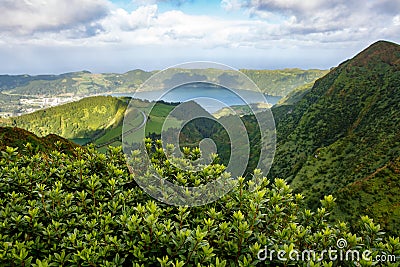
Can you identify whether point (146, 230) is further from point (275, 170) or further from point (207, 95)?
point (275, 170)

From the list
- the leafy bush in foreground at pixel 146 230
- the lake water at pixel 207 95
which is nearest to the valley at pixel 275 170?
the leafy bush in foreground at pixel 146 230

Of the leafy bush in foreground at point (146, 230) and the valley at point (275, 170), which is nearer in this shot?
the leafy bush in foreground at point (146, 230)

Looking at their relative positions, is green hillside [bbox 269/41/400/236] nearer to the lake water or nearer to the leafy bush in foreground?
the lake water

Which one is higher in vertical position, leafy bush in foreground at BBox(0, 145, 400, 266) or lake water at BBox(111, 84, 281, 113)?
lake water at BBox(111, 84, 281, 113)

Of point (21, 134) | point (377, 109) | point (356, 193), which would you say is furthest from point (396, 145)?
→ point (21, 134)

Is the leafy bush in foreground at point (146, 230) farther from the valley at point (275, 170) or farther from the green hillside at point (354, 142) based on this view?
the green hillside at point (354, 142)

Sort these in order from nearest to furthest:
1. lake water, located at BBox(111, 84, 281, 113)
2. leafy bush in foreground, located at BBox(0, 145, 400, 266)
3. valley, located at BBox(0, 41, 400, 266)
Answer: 1. leafy bush in foreground, located at BBox(0, 145, 400, 266)
2. valley, located at BBox(0, 41, 400, 266)
3. lake water, located at BBox(111, 84, 281, 113)

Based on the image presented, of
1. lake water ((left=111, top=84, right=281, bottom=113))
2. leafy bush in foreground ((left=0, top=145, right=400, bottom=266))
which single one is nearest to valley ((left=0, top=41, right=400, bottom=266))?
leafy bush in foreground ((left=0, top=145, right=400, bottom=266))
